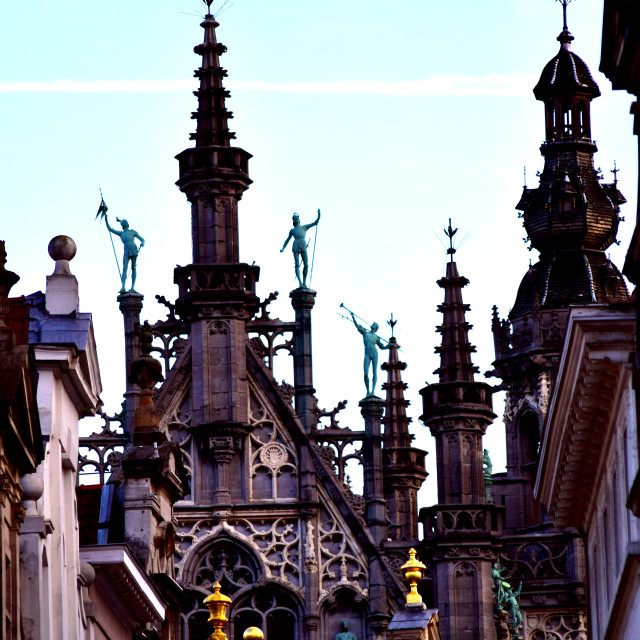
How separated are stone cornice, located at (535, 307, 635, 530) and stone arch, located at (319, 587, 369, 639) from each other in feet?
86.6

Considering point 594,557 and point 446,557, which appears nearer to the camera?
point 594,557

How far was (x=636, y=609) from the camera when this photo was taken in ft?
169

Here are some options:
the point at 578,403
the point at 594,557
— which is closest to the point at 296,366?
the point at 594,557

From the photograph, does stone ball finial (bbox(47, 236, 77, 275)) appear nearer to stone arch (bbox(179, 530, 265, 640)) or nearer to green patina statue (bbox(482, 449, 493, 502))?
stone arch (bbox(179, 530, 265, 640))

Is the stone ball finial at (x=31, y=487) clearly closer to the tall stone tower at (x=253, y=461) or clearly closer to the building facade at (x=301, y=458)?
the building facade at (x=301, y=458)

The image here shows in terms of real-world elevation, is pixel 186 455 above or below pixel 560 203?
below

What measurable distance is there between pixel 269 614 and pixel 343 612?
1.90 m

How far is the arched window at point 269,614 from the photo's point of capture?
8831 cm

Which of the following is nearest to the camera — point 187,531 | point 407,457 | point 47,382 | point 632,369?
point 632,369

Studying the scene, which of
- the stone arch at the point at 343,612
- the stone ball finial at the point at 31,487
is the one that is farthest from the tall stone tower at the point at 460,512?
the stone ball finial at the point at 31,487

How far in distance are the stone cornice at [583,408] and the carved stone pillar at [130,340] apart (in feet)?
87.6

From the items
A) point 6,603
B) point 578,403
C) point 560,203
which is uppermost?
point 560,203

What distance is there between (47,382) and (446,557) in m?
35.5

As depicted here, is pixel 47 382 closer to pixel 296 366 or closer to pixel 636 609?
pixel 636 609
